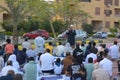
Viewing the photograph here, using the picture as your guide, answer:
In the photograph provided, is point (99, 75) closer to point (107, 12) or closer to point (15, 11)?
point (15, 11)

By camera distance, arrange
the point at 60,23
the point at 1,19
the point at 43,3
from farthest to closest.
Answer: the point at 1,19 → the point at 60,23 → the point at 43,3

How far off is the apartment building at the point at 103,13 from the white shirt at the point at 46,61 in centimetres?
5603

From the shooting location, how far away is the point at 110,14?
77500 millimetres

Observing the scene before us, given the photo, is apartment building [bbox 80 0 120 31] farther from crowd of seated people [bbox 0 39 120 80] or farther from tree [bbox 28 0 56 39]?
crowd of seated people [bbox 0 39 120 80]

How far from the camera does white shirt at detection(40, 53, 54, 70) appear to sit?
51.6ft

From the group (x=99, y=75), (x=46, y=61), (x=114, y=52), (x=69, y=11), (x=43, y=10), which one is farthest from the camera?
(x=69, y=11)

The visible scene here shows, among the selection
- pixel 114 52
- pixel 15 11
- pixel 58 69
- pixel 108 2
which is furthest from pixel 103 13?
pixel 58 69

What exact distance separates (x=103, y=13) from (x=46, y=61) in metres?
61.3

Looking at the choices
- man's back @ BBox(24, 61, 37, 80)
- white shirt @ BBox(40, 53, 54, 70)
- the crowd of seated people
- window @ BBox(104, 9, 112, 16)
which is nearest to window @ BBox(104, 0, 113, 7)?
window @ BBox(104, 9, 112, 16)

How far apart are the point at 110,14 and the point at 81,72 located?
65958mm

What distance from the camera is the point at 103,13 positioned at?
250 ft

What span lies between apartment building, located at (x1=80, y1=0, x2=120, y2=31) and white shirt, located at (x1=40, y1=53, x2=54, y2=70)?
56032 mm

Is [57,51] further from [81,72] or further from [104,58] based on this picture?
[81,72]

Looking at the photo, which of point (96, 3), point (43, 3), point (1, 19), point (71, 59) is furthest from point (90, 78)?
point (96, 3)
